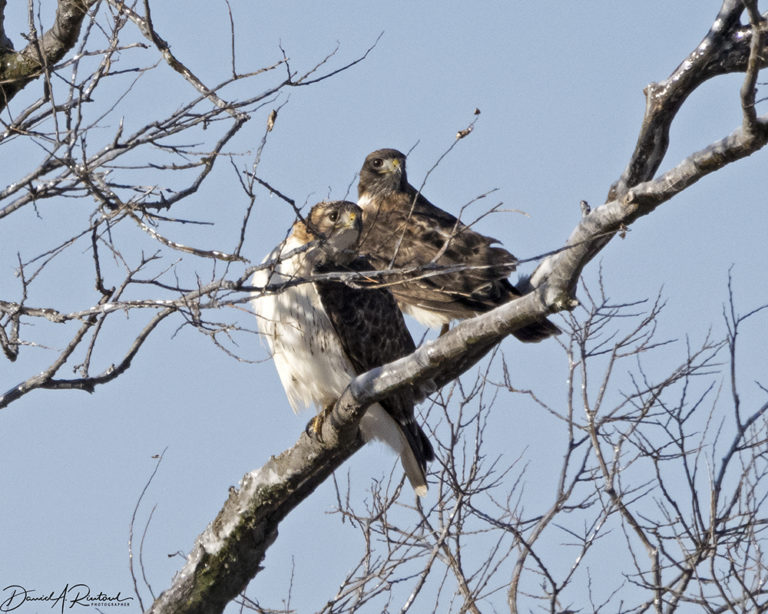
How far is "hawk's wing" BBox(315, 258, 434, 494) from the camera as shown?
5383mm

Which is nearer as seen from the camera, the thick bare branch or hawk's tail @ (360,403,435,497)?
the thick bare branch

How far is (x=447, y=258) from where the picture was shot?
22.7 ft

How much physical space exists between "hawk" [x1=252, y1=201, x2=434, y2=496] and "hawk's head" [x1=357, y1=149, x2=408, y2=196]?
8.21 ft

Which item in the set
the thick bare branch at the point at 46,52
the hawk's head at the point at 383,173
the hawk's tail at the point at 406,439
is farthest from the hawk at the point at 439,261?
the thick bare branch at the point at 46,52

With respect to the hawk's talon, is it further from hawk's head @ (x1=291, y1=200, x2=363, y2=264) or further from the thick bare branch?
the thick bare branch

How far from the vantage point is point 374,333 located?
17.9 ft

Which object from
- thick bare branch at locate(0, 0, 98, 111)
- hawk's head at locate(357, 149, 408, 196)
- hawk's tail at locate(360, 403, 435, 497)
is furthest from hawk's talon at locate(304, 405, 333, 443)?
hawk's head at locate(357, 149, 408, 196)

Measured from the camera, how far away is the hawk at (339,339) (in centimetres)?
538

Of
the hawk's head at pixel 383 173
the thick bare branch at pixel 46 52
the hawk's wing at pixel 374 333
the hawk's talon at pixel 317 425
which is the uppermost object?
the hawk's head at pixel 383 173

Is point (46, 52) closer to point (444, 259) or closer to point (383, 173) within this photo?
point (444, 259)

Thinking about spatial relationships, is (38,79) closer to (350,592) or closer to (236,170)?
(236,170)

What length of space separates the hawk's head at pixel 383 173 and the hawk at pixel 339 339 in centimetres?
250

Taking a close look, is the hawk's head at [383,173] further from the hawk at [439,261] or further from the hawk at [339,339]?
the hawk at [339,339]

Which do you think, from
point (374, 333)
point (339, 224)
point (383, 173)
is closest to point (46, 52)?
point (339, 224)
